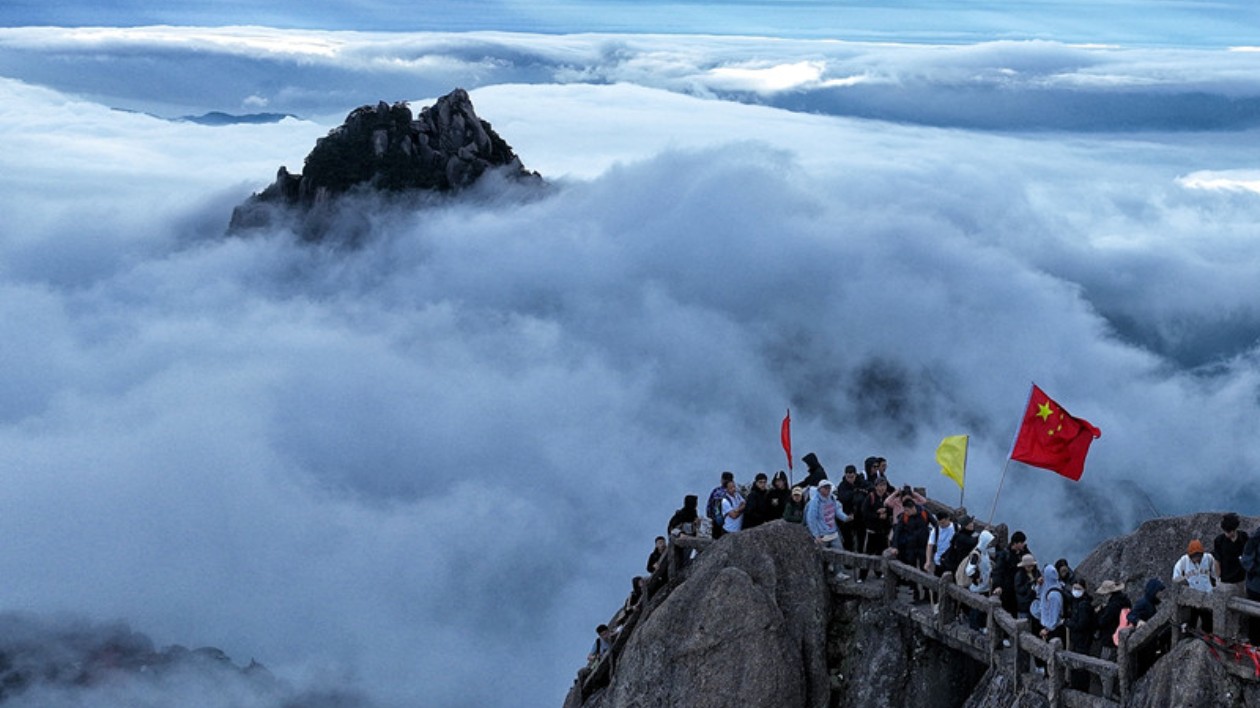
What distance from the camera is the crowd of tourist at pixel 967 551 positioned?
29.2 meters

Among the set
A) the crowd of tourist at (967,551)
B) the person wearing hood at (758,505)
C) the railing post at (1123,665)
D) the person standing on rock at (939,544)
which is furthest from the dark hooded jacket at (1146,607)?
the person wearing hood at (758,505)

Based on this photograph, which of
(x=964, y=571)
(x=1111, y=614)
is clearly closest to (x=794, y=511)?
(x=964, y=571)

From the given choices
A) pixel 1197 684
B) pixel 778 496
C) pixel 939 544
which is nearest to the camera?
pixel 1197 684

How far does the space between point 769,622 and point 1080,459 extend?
8.31 meters

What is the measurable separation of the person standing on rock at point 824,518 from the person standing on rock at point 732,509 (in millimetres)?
1704

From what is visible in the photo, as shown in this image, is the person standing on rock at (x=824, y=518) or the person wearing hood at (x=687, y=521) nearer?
the person standing on rock at (x=824, y=518)

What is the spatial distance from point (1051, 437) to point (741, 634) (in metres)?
8.61

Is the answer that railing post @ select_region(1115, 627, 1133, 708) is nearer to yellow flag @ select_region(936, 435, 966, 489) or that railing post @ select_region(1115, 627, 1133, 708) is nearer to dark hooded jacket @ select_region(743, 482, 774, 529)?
yellow flag @ select_region(936, 435, 966, 489)

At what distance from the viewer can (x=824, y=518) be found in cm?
3644

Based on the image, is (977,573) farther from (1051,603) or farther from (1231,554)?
(1231,554)

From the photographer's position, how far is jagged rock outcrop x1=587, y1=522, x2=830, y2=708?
3450cm

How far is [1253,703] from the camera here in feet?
87.9

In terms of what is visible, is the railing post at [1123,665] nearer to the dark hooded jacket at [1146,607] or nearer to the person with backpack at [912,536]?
the dark hooded jacket at [1146,607]

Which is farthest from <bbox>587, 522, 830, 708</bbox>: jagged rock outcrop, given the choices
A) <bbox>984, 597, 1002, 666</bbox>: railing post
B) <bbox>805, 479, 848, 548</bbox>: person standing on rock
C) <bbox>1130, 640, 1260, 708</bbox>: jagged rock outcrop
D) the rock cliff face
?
<bbox>1130, 640, 1260, 708</bbox>: jagged rock outcrop
